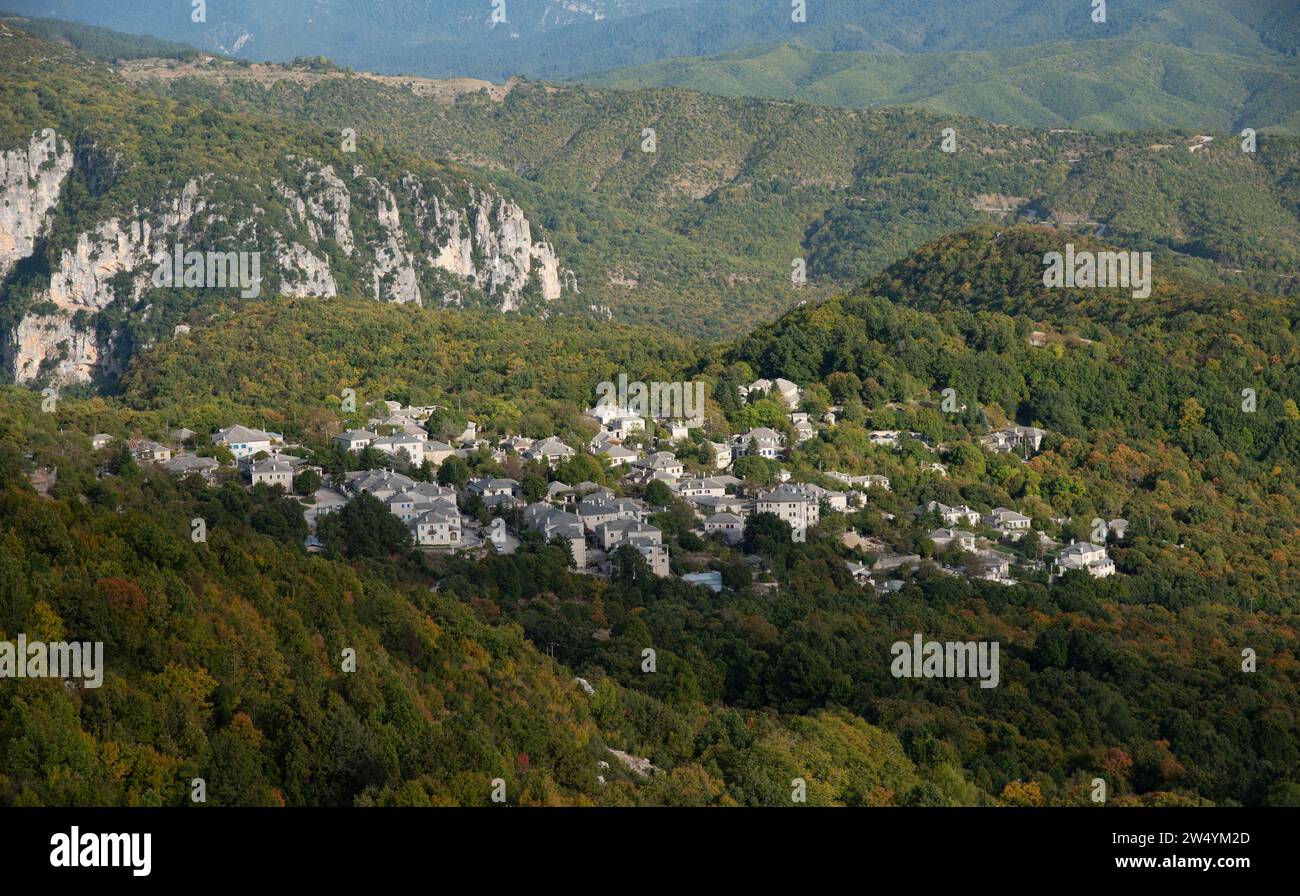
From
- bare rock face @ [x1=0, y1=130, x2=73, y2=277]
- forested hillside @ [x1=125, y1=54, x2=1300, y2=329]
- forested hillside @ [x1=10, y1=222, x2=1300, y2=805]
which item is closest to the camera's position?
forested hillside @ [x1=10, y1=222, x2=1300, y2=805]

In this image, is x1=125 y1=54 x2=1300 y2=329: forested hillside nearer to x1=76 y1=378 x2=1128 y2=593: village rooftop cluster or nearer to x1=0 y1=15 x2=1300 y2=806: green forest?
x1=0 y1=15 x2=1300 y2=806: green forest

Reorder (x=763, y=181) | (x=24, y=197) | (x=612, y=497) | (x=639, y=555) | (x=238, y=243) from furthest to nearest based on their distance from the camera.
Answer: (x=763, y=181)
(x=24, y=197)
(x=238, y=243)
(x=612, y=497)
(x=639, y=555)

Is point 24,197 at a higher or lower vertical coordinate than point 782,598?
higher

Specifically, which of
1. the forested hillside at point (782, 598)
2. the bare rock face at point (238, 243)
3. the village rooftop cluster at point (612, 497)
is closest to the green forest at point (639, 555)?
the forested hillside at point (782, 598)

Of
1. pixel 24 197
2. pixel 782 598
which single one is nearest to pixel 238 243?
pixel 24 197

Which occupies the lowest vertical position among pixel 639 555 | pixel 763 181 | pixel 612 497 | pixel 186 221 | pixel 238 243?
pixel 639 555

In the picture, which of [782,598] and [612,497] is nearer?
[782,598]

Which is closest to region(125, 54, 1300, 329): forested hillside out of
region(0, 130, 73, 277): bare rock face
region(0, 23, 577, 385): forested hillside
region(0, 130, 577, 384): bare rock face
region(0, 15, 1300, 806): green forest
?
region(0, 15, 1300, 806): green forest

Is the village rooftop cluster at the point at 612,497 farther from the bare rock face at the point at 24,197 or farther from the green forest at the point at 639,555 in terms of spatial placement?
the bare rock face at the point at 24,197

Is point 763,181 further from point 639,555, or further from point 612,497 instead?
point 639,555
